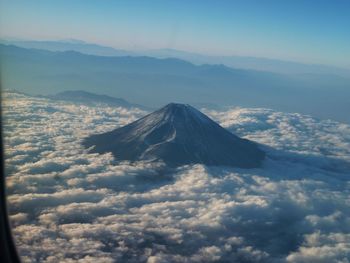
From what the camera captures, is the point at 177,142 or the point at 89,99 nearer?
the point at 177,142

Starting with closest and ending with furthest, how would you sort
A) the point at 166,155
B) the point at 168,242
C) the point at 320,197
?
the point at 168,242 → the point at 320,197 → the point at 166,155

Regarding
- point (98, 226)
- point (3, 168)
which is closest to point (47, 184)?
point (98, 226)

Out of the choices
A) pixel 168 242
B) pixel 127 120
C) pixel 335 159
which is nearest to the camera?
pixel 168 242

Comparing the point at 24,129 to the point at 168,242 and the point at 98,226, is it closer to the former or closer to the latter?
the point at 98,226

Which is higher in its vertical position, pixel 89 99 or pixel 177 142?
pixel 177 142

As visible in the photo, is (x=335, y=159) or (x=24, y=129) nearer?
(x=24, y=129)

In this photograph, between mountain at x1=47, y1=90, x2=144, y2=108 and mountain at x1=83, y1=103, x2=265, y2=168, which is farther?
mountain at x1=47, y1=90, x2=144, y2=108

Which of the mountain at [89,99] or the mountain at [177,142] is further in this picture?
the mountain at [89,99]

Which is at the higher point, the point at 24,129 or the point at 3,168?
the point at 3,168
